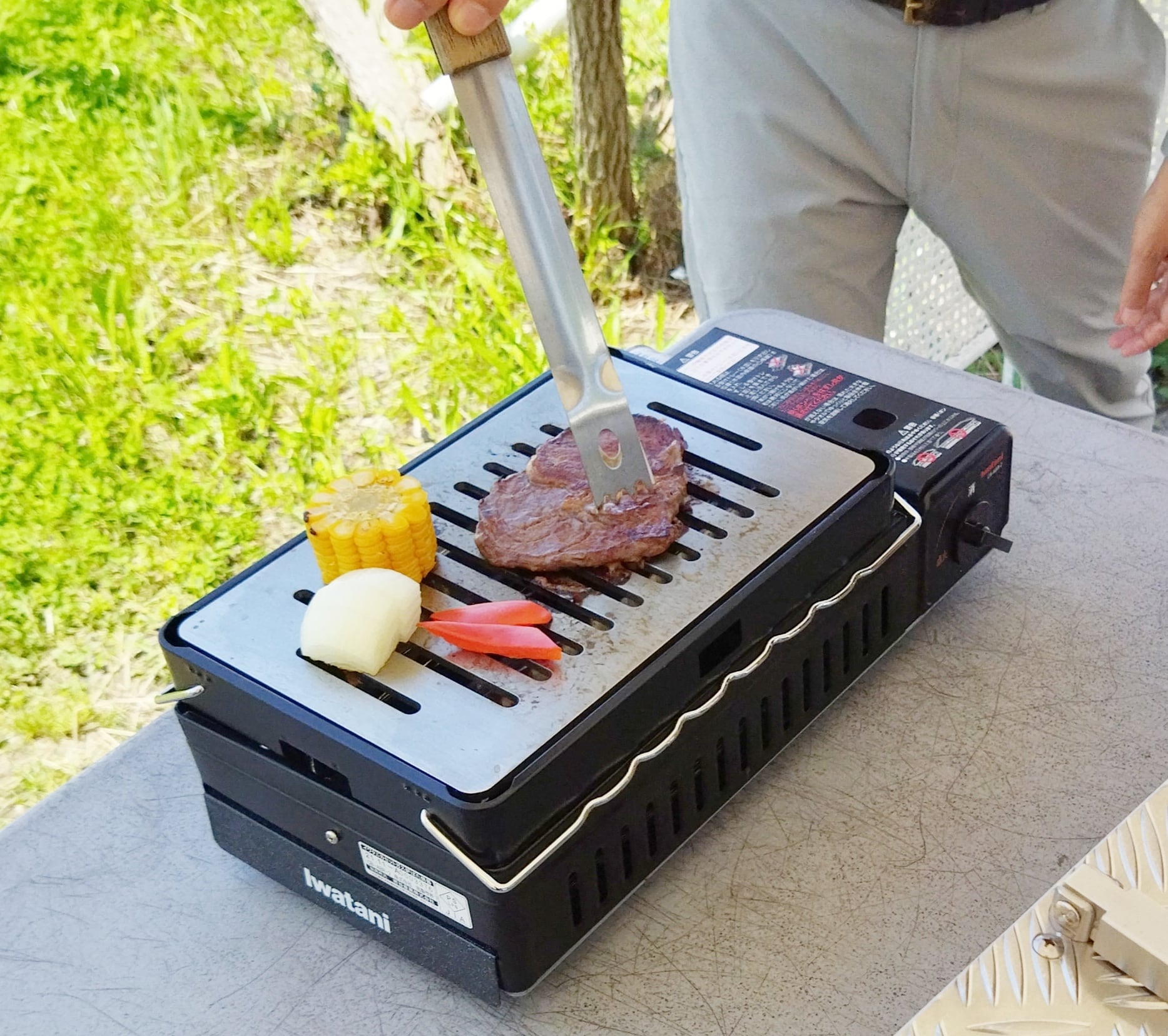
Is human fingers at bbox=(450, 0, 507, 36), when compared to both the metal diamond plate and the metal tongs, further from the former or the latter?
the metal diamond plate

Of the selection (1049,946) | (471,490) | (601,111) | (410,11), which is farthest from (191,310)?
(1049,946)

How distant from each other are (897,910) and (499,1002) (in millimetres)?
308

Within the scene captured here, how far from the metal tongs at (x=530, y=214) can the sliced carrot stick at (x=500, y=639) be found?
0.19 meters

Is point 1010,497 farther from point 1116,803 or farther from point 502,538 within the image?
point 502,538

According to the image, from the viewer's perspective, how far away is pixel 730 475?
1100mm

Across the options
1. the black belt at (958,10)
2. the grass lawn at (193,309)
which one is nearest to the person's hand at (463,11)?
the black belt at (958,10)

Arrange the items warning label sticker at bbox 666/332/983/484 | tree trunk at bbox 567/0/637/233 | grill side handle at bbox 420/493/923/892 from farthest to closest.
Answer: tree trunk at bbox 567/0/637/233 < warning label sticker at bbox 666/332/983/484 < grill side handle at bbox 420/493/923/892

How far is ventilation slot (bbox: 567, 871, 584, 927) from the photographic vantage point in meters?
0.91

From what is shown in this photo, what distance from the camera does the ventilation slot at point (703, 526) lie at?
1035 millimetres

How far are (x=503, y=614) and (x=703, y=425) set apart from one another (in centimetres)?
31

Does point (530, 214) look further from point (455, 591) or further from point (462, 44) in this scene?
point (455, 591)

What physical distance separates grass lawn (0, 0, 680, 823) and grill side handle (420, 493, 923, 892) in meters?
1.66

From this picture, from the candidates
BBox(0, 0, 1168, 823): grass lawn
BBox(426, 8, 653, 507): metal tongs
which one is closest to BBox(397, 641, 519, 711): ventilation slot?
BBox(426, 8, 653, 507): metal tongs

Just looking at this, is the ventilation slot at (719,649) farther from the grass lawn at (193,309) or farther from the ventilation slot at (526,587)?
the grass lawn at (193,309)
